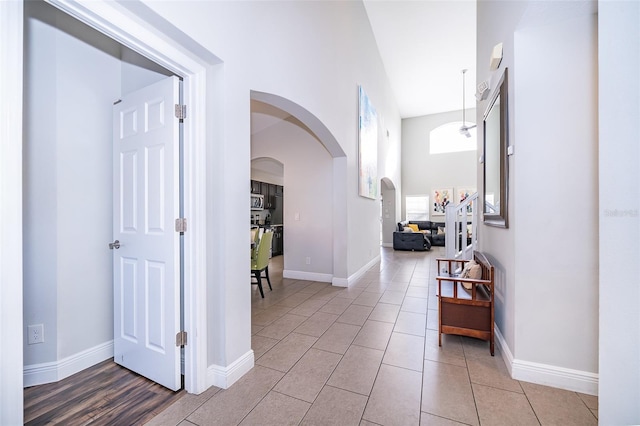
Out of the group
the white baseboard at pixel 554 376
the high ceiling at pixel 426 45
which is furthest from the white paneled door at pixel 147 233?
the high ceiling at pixel 426 45

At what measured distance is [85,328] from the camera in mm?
2082

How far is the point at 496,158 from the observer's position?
247cm

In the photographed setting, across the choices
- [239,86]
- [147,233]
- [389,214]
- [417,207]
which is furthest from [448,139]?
[147,233]

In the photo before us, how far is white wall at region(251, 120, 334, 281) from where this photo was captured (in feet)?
15.4

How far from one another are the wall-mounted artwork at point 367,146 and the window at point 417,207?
17.5 feet

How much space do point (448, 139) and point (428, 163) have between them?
120cm

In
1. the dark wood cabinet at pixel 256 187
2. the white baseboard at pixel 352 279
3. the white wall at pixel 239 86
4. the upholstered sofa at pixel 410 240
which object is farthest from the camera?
the upholstered sofa at pixel 410 240

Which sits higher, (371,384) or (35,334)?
(35,334)

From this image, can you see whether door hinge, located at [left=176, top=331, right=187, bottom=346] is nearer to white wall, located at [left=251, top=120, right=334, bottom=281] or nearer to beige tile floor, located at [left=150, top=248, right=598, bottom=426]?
beige tile floor, located at [left=150, top=248, right=598, bottom=426]

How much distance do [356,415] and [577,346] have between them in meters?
1.53

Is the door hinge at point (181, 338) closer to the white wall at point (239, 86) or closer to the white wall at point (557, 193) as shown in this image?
the white wall at point (239, 86)

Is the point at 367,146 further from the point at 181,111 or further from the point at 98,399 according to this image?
the point at 98,399

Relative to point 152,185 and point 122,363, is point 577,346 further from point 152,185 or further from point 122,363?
point 122,363

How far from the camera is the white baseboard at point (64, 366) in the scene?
185cm
